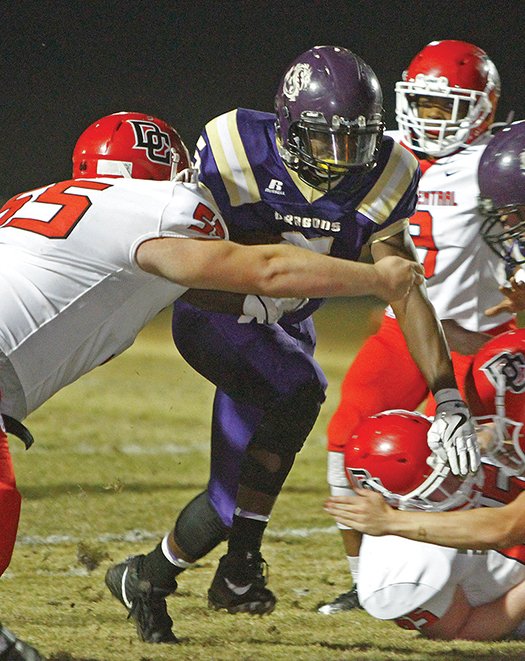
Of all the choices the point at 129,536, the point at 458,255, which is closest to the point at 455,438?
the point at 458,255

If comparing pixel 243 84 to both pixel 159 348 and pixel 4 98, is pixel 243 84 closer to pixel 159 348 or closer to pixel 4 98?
pixel 4 98

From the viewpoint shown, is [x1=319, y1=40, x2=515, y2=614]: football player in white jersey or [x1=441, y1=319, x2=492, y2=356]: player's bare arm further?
[x1=441, y1=319, x2=492, y2=356]: player's bare arm

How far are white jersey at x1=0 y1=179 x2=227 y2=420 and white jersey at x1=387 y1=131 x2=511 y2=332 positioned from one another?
119cm

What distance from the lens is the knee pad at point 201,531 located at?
2.51 m

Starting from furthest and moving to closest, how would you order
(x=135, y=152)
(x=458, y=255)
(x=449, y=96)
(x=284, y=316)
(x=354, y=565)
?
(x=449, y=96) < (x=458, y=255) < (x=354, y=565) < (x=284, y=316) < (x=135, y=152)

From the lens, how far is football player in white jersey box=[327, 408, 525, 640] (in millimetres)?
2131

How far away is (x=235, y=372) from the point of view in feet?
8.23

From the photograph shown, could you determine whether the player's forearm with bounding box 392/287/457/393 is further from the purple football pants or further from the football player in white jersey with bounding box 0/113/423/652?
the football player in white jersey with bounding box 0/113/423/652

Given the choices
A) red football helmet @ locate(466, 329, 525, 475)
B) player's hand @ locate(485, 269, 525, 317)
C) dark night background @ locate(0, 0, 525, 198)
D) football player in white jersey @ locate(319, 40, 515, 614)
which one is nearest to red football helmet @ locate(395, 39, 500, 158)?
football player in white jersey @ locate(319, 40, 515, 614)

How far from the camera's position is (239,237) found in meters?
2.63

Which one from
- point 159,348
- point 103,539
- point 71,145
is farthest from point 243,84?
point 103,539

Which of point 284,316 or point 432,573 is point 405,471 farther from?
point 284,316

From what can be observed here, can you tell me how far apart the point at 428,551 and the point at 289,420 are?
463mm

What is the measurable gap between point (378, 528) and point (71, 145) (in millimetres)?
4409
